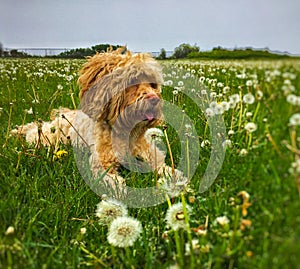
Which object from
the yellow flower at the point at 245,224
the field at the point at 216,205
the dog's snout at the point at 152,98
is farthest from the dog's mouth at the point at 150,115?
the yellow flower at the point at 245,224

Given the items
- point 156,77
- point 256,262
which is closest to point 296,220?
point 256,262

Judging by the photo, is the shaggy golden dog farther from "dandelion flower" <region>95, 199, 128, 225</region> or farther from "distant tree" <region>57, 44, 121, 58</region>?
"dandelion flower" <region>95, 199, 128, 225</region>

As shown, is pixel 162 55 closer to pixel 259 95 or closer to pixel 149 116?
pixel 149 116

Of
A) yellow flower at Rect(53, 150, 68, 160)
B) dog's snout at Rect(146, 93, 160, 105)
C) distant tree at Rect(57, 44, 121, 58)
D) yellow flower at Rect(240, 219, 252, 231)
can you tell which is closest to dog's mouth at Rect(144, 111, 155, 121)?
dog's snout at Rect(146, 93, 160, 105)

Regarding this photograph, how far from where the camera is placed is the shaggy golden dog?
4.50 meters

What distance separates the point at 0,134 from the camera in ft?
17.1

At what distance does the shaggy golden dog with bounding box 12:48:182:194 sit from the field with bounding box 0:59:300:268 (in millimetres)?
699

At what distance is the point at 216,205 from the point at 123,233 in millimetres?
552

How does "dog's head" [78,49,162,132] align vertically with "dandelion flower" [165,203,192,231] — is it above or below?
above

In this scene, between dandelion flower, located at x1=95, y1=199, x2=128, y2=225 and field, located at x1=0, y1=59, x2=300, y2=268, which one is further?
dandelion flower, located at x1=95, y1=199, x2=128, y2=225

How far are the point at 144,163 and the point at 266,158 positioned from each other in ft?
8.08

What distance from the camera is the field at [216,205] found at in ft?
5.59

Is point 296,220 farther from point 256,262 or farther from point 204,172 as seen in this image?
point 204,172

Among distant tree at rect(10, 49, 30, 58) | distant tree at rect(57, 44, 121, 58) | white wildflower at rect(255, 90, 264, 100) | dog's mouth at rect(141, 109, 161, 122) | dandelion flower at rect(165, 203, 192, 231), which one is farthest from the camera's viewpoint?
distant tree at rect(10, 49, 30, 58)
